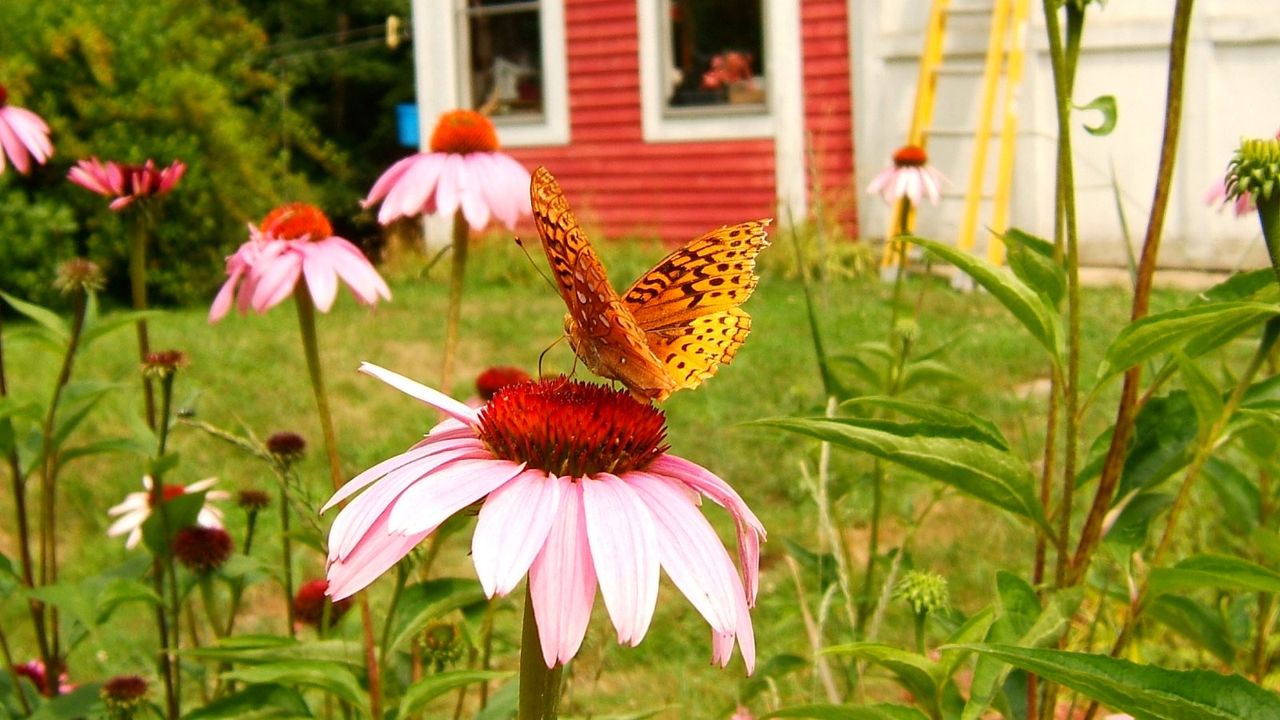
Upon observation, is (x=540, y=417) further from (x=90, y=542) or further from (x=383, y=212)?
(x=90, y=542)

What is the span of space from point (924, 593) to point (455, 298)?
0.63 metres

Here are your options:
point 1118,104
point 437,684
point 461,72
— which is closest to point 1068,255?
point 437,684

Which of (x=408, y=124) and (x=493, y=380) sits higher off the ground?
(x=408, y=124)

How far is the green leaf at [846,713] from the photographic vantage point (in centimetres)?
105

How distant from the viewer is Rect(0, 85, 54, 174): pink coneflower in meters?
1.94

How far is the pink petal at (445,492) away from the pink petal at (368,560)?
0.05 feet

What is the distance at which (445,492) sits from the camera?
2.78 feet

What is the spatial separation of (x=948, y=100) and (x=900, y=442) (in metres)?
7.51

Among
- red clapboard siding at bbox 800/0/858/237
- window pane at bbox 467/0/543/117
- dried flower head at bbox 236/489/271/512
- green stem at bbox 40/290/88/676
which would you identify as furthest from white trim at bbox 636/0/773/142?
green stem at bbox 40/290/88/676

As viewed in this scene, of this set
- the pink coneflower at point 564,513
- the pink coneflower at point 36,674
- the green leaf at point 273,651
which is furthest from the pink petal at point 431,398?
the pink coneflower at point 36,674

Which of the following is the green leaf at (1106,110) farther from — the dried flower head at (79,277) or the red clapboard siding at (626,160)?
the red clapboard siding at (626,160)

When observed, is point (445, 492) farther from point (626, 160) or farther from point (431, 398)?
point (626, 160)

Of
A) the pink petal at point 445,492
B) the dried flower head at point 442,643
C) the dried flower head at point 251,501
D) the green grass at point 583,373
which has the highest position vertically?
the pink petal at point 445,492

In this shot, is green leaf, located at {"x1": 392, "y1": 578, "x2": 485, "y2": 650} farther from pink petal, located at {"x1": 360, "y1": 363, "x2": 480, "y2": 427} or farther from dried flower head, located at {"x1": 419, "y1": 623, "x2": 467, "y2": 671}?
pink petal, located at {"x1": 360, "y1": 363, "x2": 480, "y2": 427}
